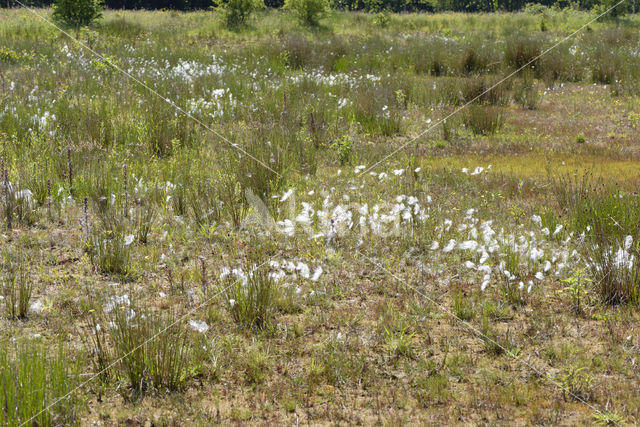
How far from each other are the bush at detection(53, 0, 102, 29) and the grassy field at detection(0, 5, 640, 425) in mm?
12824

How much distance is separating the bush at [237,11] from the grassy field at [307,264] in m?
17.1

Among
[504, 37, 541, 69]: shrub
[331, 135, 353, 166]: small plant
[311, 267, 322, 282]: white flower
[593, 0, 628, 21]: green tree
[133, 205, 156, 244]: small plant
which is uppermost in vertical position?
[593, 0, 628, 21]: green tree

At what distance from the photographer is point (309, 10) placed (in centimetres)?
2778

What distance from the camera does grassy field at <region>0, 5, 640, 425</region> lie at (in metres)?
3.15

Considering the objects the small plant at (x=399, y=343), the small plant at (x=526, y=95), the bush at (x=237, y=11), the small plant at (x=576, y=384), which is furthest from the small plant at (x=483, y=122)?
the bush at (x=237, y=11)

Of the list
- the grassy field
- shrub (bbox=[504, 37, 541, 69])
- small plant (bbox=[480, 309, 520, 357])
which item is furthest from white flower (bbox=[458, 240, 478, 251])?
shrub (bbox=[504, 37, 541, 69])

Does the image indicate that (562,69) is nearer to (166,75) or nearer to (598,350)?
(166,75)

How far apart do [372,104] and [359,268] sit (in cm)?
550

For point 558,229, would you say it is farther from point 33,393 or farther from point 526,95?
point 526,95

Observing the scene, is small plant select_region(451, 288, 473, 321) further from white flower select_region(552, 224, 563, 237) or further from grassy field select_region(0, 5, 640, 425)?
white flower select_region(552, 224, 563, 237)

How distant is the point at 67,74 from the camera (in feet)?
Answer: 36.0

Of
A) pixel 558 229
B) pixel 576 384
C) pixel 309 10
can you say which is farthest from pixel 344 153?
pixel 309 10

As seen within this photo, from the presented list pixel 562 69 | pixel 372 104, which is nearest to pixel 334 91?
pixel 372 104

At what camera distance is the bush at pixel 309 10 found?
2752 cm
